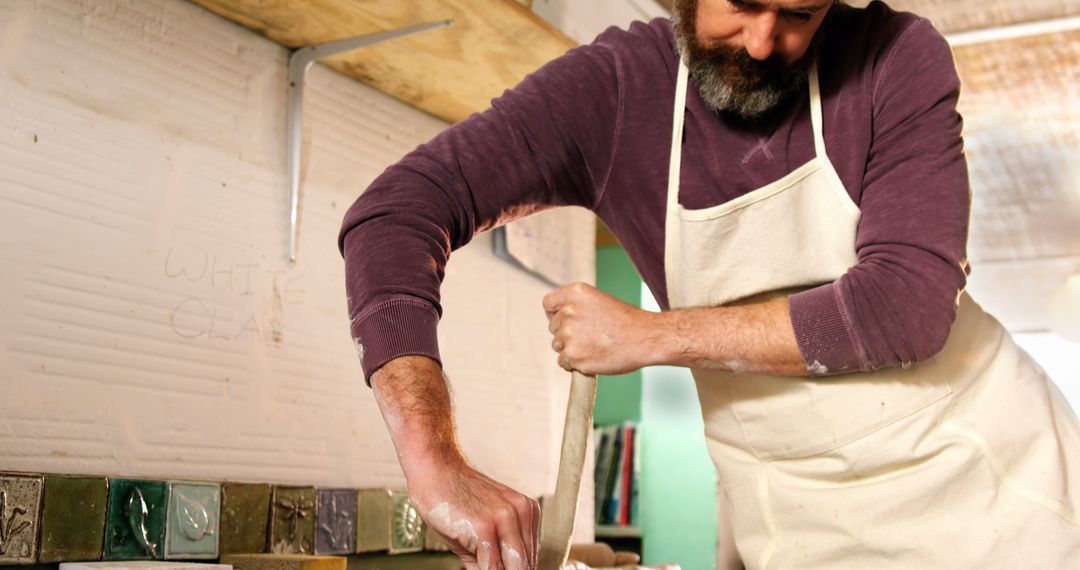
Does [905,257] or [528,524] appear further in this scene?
[905,257]

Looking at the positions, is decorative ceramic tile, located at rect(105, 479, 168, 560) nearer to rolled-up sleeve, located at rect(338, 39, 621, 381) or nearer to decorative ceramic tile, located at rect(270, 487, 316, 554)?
decorative ceramic tile, located at rect(270, 487, 316, 554)

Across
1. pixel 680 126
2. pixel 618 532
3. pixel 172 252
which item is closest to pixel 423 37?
pixel 172 252

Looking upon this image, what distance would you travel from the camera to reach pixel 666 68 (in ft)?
Answer: 3.79

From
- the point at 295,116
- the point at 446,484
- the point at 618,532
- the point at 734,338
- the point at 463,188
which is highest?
the point at 295,116

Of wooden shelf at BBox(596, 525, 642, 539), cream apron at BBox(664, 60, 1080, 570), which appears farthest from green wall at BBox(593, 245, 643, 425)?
cream apron at BBox(664, 60, 1080, 570)

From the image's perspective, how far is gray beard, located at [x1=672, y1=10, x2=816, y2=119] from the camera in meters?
1.08

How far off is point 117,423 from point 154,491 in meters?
0.13

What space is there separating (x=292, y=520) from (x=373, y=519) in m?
0.25

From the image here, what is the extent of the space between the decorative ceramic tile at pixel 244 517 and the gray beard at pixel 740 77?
1.12 m

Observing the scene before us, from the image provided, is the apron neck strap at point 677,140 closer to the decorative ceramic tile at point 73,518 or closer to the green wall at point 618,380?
the decorative ceramic tile at point 73,518

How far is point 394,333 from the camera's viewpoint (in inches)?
35.7

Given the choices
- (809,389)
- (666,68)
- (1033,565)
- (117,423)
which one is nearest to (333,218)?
(117,423)

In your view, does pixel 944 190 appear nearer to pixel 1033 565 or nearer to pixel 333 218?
pixel 1033 565

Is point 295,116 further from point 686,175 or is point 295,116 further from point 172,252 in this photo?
point 686,175
